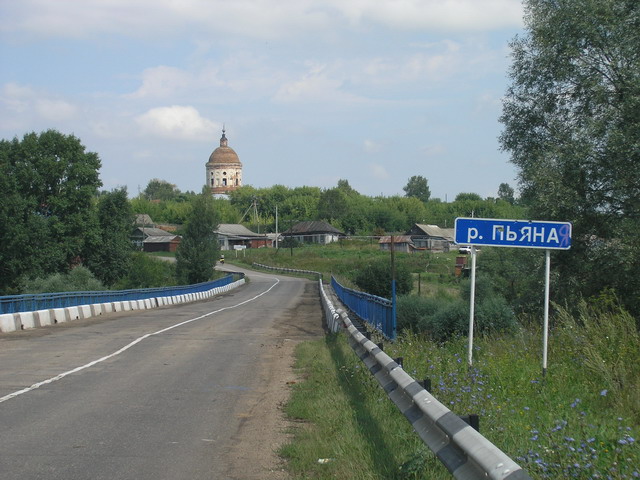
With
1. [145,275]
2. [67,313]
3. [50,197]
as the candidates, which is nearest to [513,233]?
[67,313]

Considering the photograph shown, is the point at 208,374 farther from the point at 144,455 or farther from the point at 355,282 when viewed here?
the point at 355,282

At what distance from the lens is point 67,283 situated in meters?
63.6

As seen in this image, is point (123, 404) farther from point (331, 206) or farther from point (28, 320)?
point (331, 206)

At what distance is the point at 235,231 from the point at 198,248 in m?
83.0

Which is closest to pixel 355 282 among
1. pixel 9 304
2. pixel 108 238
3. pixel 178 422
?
pixel 108 238

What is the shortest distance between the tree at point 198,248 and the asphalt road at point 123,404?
59.4m

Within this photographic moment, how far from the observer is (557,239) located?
1088 centimetres

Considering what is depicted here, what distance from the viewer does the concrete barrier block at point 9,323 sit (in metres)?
21.2

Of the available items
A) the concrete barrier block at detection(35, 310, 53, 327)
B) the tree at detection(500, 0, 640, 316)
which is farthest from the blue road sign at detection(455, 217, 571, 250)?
the concrete barrier block at detection(35, 310, 53, 327)

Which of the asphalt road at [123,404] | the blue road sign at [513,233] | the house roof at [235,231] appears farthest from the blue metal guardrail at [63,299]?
the house roof at [235,231]

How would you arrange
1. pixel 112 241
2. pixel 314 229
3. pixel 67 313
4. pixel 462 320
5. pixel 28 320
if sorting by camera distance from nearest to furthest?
pixel 462 320 → pixel 28 320 → pixel 67 313 → pixel 112 241 → pixel 314 229

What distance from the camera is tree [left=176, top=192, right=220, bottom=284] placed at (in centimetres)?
7906

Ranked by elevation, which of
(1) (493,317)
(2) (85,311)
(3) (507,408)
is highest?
(3) (507,408)

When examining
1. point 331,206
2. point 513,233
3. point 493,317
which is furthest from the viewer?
point 331,206
